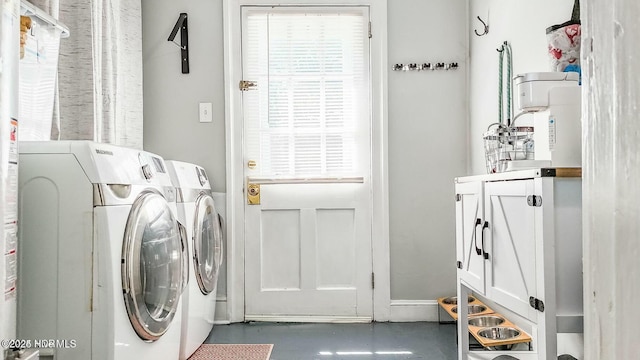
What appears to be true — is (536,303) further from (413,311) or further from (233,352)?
(413,311)

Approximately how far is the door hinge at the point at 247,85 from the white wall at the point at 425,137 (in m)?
0.92

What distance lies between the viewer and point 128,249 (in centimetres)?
153

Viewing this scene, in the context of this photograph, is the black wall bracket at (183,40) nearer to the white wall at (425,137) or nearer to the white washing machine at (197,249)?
the white washing machine at (197,249)

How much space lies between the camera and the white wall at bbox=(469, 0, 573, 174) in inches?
79.6

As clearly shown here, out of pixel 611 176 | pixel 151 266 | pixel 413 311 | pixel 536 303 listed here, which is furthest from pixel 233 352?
pixel 611 176

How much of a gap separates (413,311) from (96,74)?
2371 millimetres

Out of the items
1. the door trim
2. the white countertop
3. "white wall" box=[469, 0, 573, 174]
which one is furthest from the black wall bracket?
the white countertop

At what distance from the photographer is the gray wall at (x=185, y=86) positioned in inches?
120

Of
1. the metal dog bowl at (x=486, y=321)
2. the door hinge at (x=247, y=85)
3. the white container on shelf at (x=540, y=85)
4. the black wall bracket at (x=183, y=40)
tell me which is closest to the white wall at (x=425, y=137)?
the metal dog bowl at (x=486, y=321)

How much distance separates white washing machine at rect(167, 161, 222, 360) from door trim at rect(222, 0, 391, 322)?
218mm

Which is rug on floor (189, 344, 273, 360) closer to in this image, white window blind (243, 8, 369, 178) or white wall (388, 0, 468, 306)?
white wall (388, 0, 468, 306)

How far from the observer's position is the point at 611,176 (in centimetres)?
37

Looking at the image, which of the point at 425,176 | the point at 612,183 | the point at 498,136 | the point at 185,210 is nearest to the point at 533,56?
the point at 498,136

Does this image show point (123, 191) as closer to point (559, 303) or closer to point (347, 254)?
point (559, 303)
